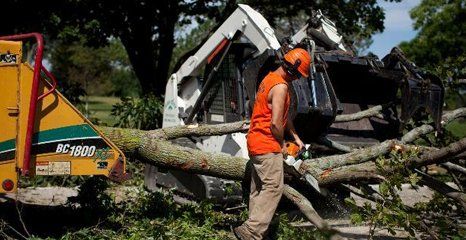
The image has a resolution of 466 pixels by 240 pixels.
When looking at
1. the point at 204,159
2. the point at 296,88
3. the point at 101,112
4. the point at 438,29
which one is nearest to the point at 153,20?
the point at 296,88

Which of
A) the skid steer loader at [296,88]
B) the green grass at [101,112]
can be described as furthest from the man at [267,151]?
the green grass at [101,112]

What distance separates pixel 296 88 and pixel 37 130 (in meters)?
3.09

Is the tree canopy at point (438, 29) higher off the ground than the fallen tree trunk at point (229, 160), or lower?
higher

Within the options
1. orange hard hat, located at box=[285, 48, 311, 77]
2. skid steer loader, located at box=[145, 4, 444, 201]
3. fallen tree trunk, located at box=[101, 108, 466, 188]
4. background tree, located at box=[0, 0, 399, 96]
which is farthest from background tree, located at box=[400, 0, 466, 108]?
orange hard hat, located at box=[285, 48, 311, 77]

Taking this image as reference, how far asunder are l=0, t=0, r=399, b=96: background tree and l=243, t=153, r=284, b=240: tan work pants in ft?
31.0

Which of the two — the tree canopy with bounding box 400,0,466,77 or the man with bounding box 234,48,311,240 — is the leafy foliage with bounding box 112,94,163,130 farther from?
the tree canopy with bounding box 400,0,466,77

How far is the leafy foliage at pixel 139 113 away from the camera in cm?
1151

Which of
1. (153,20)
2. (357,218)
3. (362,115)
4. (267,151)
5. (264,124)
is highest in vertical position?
(153,20)

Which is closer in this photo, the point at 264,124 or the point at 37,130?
the point at 37,130

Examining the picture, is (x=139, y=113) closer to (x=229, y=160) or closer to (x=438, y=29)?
(x=229, y=160)

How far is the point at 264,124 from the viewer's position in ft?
18.7

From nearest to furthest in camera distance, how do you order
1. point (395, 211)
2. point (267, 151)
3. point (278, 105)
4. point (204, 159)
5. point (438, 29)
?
point (395, 211)
point (278, 105)
point (267, 151)
point (204, 159)
point (438, 29)

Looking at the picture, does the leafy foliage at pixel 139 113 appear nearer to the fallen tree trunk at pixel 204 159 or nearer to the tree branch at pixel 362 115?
the tree branch at pixel 362 115

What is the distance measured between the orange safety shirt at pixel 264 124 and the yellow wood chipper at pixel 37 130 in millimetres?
1271
